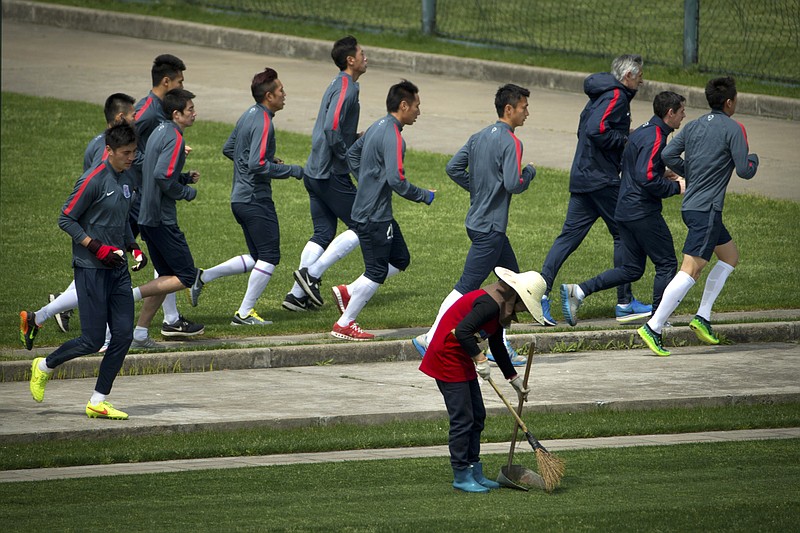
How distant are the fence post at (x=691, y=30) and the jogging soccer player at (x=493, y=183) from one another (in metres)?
10.7

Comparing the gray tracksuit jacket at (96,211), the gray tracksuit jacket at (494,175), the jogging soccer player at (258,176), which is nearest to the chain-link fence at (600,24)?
the jogging soccer player at (258,176)

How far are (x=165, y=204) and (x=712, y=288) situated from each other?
440cm

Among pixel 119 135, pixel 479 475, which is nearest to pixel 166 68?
pixel 119 135

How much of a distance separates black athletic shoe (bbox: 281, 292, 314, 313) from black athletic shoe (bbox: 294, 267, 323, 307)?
7cm

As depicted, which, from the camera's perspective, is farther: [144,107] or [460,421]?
[144,107]

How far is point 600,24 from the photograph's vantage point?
78.2ft

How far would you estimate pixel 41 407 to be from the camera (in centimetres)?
1017

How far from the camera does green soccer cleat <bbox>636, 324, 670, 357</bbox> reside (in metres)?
11.7

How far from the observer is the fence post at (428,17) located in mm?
24203

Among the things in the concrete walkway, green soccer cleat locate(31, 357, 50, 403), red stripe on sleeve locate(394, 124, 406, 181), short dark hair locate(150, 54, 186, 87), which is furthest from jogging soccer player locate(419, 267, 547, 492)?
short dark hair locate(150, 54, 186, 87)

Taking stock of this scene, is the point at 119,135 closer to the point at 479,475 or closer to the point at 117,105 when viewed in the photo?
the point at 117,105

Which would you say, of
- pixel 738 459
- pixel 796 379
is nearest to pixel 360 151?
pixel 796 379

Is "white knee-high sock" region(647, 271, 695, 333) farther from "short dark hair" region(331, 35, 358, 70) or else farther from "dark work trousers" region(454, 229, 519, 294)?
"short dark hair" region(331, 35, 358, 70)

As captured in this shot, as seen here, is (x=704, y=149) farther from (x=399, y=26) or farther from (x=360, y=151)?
(x=399, y=26)
